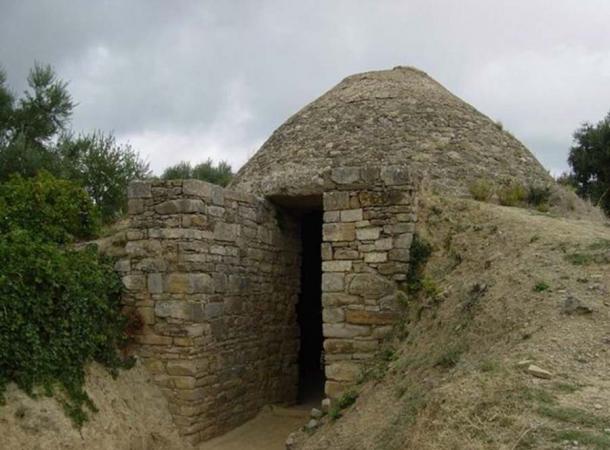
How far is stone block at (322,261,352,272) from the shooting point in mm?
7254

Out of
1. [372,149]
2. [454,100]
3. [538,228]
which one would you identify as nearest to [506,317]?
[538,228]

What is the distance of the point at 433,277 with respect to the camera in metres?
7.04

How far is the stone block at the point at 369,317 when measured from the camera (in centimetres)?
705

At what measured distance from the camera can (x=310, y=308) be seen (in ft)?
38.2

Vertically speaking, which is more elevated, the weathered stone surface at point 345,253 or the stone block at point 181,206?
the stone block at point 181,206

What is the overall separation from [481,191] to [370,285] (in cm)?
354

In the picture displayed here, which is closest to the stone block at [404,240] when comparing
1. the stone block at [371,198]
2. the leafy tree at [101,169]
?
the stone block at [371,198]

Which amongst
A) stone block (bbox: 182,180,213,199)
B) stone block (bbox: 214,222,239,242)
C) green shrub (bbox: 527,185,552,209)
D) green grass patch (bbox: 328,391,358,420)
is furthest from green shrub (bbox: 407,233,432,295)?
green shrub (bbox: 527,185,552,209)

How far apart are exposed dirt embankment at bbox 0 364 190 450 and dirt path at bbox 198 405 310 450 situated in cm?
58

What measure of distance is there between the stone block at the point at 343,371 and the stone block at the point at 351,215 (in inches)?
62.2

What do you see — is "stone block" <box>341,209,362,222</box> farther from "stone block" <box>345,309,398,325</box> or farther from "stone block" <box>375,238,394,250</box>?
"stone block" <box>345,309,398,325</box>

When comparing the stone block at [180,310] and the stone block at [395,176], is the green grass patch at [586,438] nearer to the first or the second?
the stone block at [395,176]

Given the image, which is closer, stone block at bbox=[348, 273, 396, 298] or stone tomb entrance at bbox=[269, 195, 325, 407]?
stone block at bbox=[348, 273, 396, 298]

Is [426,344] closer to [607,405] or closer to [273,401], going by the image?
[607,405]
